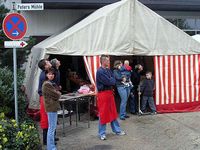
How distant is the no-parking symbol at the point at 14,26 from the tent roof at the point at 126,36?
2621 millimetres

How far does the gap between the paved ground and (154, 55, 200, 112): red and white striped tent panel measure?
661mm

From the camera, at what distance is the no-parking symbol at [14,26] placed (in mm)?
7257

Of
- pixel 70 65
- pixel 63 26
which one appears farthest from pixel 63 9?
pixel 70 65

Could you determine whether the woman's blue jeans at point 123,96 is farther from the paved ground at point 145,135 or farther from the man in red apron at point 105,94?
the man in red apron at point 105,94

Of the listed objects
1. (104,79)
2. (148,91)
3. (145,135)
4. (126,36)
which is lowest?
(145,135)

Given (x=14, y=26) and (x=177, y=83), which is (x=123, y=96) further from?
(x=14, y=26)

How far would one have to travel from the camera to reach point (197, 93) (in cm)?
1103

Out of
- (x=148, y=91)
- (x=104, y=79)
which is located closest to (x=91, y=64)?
(x=148, y=91)

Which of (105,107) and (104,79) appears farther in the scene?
(105,107)

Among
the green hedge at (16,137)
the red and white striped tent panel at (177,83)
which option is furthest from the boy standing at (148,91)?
the green hedge at (16,137)

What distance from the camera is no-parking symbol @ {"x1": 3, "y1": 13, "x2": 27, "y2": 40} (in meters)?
7.26

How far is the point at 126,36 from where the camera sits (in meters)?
10.5

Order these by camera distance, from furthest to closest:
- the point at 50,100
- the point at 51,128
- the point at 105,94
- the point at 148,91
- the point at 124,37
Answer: the point at 148,91
the point at 124,37
the point at 105,94
the point at 51,128
the point at 50,100

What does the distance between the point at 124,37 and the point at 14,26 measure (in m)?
3.93
